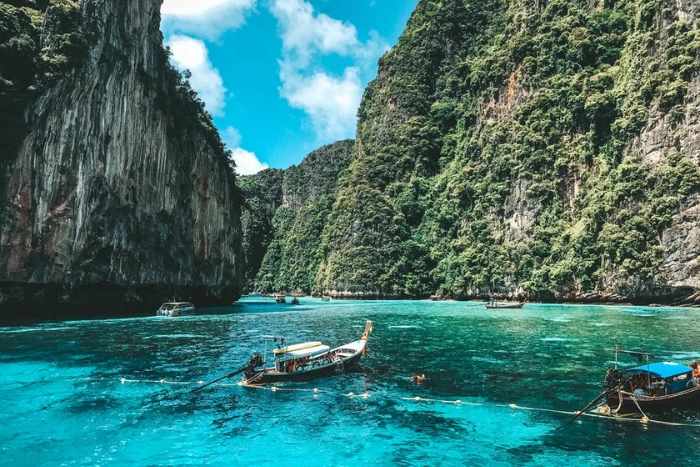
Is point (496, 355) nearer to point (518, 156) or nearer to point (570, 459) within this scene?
point (570, 459)

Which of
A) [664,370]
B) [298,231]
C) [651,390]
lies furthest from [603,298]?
[298,231]

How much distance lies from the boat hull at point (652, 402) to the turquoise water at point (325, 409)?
22.5 inches

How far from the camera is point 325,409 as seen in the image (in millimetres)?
20734

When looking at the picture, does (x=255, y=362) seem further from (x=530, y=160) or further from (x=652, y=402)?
(x=530, y=160)

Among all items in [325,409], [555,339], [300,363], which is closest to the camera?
[325,409]

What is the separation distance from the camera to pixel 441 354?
33.3m

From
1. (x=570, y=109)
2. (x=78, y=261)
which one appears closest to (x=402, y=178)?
(x=570, y=109)

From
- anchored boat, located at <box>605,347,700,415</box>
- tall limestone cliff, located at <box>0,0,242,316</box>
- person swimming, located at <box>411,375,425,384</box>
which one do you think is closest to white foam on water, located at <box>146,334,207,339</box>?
tall limestone cliff, located at <box>0,0,242,316</box>

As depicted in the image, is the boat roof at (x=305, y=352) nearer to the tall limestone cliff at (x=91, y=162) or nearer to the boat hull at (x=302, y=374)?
the boat hull at (x=302, y=374)

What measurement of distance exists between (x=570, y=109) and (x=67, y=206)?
92944 millimetres

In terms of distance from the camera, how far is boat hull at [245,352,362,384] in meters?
24.7

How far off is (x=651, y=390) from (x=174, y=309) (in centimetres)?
5421

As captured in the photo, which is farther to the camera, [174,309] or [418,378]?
[174,309]

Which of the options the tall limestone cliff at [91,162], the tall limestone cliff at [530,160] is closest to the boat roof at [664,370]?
the tall limestone cliff at [91,162]
